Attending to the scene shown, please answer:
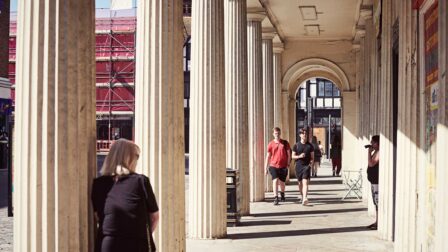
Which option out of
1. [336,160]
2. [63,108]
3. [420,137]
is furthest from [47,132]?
[336,160]

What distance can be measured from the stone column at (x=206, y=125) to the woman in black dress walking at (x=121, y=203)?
230 inches

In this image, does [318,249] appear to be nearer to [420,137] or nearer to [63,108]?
[420,137]

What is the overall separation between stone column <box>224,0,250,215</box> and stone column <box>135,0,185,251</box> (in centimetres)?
665

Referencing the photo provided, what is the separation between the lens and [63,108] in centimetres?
441

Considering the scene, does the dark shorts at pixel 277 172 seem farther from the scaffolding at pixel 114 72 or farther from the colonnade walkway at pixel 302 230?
the scaffolding at pixel 114 72

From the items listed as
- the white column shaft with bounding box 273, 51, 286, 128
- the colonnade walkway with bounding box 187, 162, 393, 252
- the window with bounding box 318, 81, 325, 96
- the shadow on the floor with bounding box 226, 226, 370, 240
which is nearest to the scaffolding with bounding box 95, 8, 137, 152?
the window with bounding box 318, 81, 325, 96

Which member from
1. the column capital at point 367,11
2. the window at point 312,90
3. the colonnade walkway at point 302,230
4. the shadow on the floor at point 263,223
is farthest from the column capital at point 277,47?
the window at point 312,90

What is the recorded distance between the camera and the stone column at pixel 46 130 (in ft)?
14.2

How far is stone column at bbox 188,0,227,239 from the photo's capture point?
10.6 m

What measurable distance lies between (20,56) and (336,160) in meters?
24.6

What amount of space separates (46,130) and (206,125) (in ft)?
21.0

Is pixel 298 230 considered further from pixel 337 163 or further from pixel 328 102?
pixel 328 102

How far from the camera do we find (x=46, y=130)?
4.34 meters

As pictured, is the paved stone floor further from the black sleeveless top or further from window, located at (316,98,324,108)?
window, located at (316,98,324,108)
